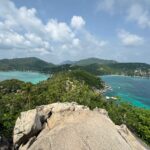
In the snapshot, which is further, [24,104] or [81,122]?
[24,104]

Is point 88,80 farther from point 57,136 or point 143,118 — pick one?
point 57,136

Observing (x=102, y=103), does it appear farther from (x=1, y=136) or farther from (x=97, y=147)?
(x=97, y=147)

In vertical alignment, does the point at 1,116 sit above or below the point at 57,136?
below

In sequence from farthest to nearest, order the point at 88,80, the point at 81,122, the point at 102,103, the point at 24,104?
the point at 88,80 < the point at 102,103 < the point at 24,104 < the point at 81,122

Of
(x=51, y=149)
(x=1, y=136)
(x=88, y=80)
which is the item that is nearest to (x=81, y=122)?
(x=51, y=149)

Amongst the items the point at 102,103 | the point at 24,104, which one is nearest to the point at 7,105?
the point at 24,104

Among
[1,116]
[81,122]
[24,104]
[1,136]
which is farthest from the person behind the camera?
[24,104]
